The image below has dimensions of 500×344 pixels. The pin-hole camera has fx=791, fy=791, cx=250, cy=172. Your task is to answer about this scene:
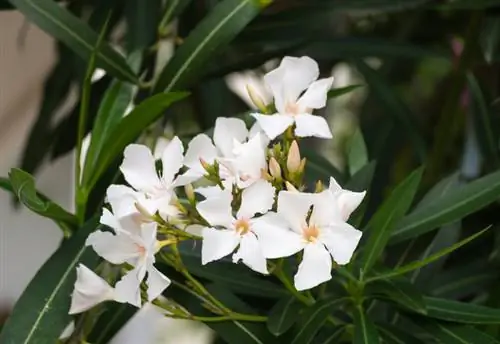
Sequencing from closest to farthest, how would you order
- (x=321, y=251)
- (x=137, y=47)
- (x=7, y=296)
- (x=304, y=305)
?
(x=321, y=251)
(x=304, y=305)
(x=137, y=47)
(x=7, y=296)

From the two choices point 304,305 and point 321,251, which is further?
point 304,305

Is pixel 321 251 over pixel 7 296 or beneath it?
over

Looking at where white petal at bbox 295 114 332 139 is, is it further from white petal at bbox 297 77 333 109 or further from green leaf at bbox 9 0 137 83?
green leaf at bbox 9 0 137 83

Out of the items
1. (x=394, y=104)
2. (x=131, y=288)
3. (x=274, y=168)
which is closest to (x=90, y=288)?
(x=131, y=288)

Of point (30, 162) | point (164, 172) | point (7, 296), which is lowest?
point (7, 296)

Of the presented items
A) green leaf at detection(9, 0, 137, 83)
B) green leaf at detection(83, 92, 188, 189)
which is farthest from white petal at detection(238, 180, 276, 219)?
green leaf at detection(9, 0, 137, 83)

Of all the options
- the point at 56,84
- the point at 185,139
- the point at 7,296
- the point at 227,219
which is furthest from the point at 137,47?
the point at 7,296

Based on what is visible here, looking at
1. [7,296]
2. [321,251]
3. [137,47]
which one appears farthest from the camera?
[7,296]

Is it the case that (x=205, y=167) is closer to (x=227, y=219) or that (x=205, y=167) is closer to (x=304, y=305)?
(x=227, y=219)
